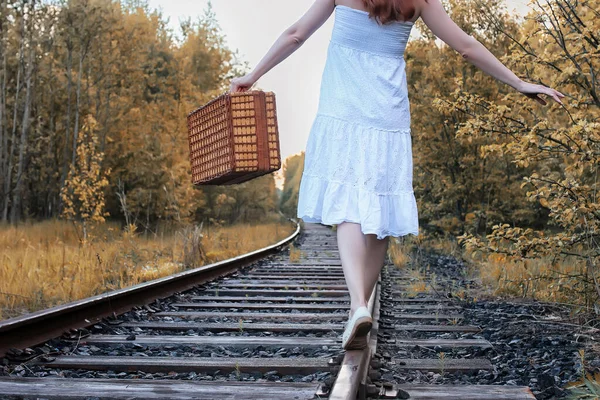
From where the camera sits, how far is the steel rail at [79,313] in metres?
3.23

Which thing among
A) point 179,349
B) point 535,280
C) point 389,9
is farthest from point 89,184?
point 389,9

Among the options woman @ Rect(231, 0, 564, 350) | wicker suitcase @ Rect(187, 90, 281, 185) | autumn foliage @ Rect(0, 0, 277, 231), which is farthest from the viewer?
autumn foliage @ Rect(0, 0, 277, 231)

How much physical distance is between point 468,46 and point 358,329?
4.44ft

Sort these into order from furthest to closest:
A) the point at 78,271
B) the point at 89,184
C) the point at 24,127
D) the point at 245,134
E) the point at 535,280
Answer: the point at 24,127, the point at 89,184, the point at 78,271, the point at 535,280, the point at 245,134

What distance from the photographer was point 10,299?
5.09 m

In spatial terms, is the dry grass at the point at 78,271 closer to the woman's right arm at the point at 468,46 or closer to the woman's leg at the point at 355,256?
the woman's leg at the point at 355,256

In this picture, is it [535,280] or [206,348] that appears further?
[535,280]

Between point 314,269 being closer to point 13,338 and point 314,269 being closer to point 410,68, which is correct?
point 13,338

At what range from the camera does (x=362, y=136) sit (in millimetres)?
3025

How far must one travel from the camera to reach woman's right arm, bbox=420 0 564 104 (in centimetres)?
311

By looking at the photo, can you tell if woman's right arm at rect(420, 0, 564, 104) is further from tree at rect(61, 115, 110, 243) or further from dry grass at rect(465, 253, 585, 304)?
tree at rect(61, 115, 110, 243)

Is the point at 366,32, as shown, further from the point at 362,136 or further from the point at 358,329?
the point at 358,329

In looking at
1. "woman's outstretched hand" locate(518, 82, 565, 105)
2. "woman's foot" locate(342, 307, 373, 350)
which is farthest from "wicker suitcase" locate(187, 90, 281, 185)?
"woman's outstretched hand" locate(518, 82, 565, 105)

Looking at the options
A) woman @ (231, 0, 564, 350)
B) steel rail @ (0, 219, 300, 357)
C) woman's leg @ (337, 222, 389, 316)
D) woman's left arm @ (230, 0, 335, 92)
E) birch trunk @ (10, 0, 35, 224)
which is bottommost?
steel rail @ (0, 219, 300, 357)
